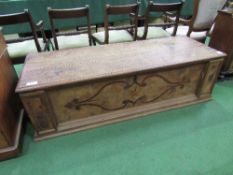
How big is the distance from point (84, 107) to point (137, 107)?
0.49 metres

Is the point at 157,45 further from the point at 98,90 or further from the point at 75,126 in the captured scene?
the point at 75,126

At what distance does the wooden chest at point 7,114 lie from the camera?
1.22 m

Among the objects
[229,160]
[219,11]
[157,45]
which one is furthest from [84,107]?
[219,11]

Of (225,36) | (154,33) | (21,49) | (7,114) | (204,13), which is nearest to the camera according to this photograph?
(7,114)

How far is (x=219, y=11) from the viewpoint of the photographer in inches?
75.2

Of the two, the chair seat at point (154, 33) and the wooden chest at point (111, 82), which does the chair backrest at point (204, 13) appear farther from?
the wooden chest at point (111, 82)

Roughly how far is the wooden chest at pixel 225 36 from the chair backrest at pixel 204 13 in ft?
0.48

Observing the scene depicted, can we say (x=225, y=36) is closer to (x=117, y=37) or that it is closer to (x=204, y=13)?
(x=204, y=13)

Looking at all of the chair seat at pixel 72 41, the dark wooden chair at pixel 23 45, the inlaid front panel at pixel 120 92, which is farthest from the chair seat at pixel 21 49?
the inlaid front panel at pixel 120 92

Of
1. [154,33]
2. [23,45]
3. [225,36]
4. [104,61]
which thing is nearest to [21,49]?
[23,45]

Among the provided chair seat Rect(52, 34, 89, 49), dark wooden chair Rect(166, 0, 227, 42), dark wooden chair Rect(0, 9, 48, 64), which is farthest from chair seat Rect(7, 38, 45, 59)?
dark wooden chair Rect(166, 0, 227, 42)

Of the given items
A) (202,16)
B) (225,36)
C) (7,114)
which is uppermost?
(202,16)

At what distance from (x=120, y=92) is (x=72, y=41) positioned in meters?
0.96

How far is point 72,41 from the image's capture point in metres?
2.00
